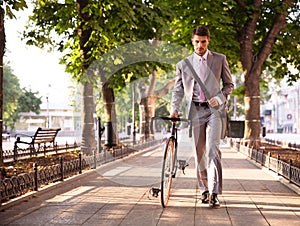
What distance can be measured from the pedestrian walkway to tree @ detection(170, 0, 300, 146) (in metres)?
9.56

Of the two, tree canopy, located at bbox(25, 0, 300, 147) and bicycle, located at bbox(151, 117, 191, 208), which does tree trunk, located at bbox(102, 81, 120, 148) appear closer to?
tree canopy, located at bbox(25, 0, 300, 147)

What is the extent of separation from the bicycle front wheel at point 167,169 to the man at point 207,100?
0.41 m

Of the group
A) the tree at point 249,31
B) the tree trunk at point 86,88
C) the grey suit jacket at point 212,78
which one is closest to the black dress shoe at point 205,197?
the grey suit jacket at point 212,78

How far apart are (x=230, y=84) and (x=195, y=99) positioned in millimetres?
560

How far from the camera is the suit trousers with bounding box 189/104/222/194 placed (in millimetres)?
6973

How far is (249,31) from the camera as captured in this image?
64.1 feet

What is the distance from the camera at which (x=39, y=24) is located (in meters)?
17.8

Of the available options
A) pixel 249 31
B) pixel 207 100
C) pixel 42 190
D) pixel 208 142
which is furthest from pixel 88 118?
pixel 207 100

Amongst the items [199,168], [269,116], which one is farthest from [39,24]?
[269,116]

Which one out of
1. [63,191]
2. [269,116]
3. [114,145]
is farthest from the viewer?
[269,116]

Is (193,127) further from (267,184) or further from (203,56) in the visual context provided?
(267,184)

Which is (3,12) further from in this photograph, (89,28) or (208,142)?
(89,28)

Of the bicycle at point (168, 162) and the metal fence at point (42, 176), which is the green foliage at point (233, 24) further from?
the bicycle at point (168, 162)

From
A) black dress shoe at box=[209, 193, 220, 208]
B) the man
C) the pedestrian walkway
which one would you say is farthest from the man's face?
the pedestrian walkway
